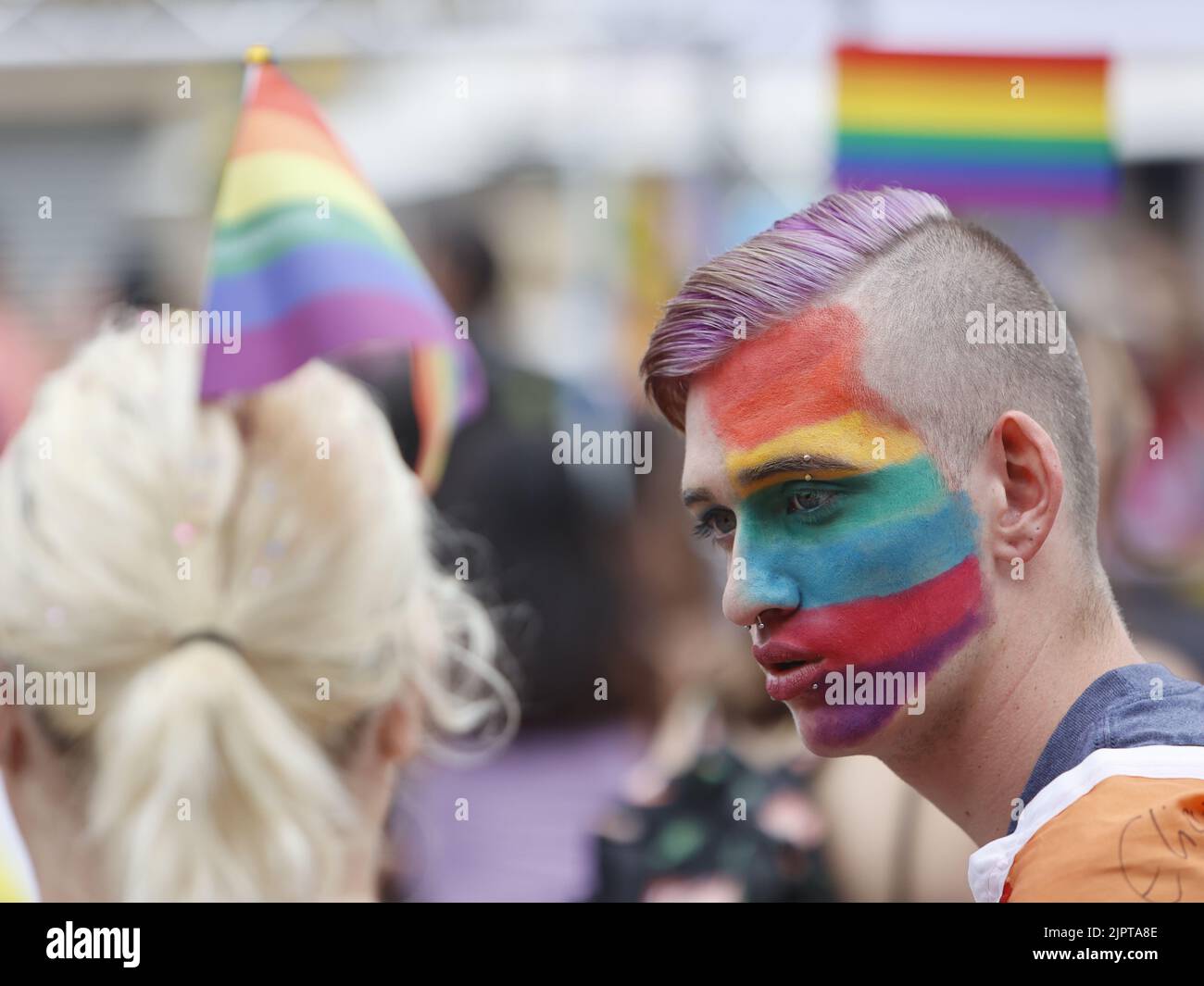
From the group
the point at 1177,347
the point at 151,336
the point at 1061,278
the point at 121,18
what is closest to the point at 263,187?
the point at 151,336

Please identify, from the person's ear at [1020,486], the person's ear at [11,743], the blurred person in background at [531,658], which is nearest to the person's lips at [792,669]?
the person's ear at [1020,486]

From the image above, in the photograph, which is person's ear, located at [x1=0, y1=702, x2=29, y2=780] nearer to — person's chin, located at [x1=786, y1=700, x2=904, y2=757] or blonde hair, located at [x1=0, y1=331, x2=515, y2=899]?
blonde hair, located at [x1=0, y1=331, x2=515, y2=899]

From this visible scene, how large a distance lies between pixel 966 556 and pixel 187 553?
49.0 inches

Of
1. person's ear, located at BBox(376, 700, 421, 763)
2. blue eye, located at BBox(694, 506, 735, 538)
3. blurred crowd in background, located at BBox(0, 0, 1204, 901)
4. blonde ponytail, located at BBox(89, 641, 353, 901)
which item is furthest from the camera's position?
blurred crowd in background, located at BBox(0, 0, 1204, 901)

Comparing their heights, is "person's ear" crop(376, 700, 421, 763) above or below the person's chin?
below

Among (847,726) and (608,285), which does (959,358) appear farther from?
(608,285)

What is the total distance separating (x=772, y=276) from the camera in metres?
1.69

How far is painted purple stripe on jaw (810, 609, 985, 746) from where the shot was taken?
1617 mm

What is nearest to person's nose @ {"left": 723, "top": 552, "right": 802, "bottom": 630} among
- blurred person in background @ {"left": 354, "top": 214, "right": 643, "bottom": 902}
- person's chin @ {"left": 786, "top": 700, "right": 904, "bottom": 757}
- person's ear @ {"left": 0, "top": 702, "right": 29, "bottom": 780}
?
person's chin @ {"left": 786, "top": 700, "right": 904, "bottom": 757}

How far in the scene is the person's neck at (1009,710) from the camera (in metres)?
1.59

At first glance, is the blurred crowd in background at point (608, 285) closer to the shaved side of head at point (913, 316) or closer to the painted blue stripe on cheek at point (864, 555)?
the shaved side of head at point (913, 316)

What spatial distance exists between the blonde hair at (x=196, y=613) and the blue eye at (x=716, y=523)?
2.63ft

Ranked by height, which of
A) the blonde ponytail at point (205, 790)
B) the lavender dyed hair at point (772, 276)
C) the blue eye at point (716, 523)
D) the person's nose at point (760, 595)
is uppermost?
the lavender dyed hair at point (772, 276)

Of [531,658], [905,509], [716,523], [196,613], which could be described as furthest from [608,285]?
[905,509]
